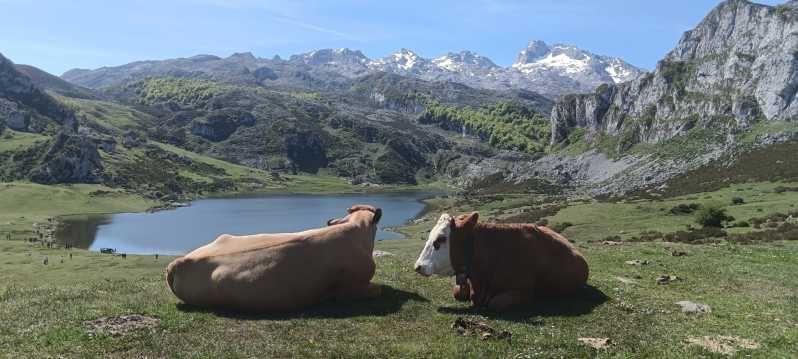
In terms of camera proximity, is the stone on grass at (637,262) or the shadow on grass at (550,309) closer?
the shadow on grass at (550,309)

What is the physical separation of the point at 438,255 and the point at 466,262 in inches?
37.8

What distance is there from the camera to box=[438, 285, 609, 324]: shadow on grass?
16609mm

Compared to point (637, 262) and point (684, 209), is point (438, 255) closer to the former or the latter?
point (637, 262)

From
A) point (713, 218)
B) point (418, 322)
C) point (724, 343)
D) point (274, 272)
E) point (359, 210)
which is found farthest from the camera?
point (713, 218)

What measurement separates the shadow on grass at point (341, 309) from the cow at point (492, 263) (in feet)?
5.30

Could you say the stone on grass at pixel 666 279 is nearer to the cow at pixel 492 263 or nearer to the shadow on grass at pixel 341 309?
the cow at pixel 492 263

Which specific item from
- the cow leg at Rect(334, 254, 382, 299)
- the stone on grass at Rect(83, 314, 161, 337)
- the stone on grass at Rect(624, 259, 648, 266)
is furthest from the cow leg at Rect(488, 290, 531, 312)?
the stone on grass at Rect(624, 259, 648, 266)

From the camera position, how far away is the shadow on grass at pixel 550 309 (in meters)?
16.6

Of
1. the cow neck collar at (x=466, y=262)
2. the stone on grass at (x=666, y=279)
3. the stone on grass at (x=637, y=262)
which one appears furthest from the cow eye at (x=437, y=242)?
the stone on grass at (x=637, y=262)

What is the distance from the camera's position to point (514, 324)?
50.9 ft

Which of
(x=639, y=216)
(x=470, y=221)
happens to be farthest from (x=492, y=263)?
(x=639, y=216)

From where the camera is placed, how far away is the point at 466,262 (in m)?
17.4

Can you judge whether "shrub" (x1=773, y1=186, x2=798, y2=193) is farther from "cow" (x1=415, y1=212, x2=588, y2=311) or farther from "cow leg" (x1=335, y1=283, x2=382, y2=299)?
"cow leg" (x1=335, y1=283, x2=382, y2=299)

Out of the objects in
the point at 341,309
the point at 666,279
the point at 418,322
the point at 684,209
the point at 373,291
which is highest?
the point at 666,279
